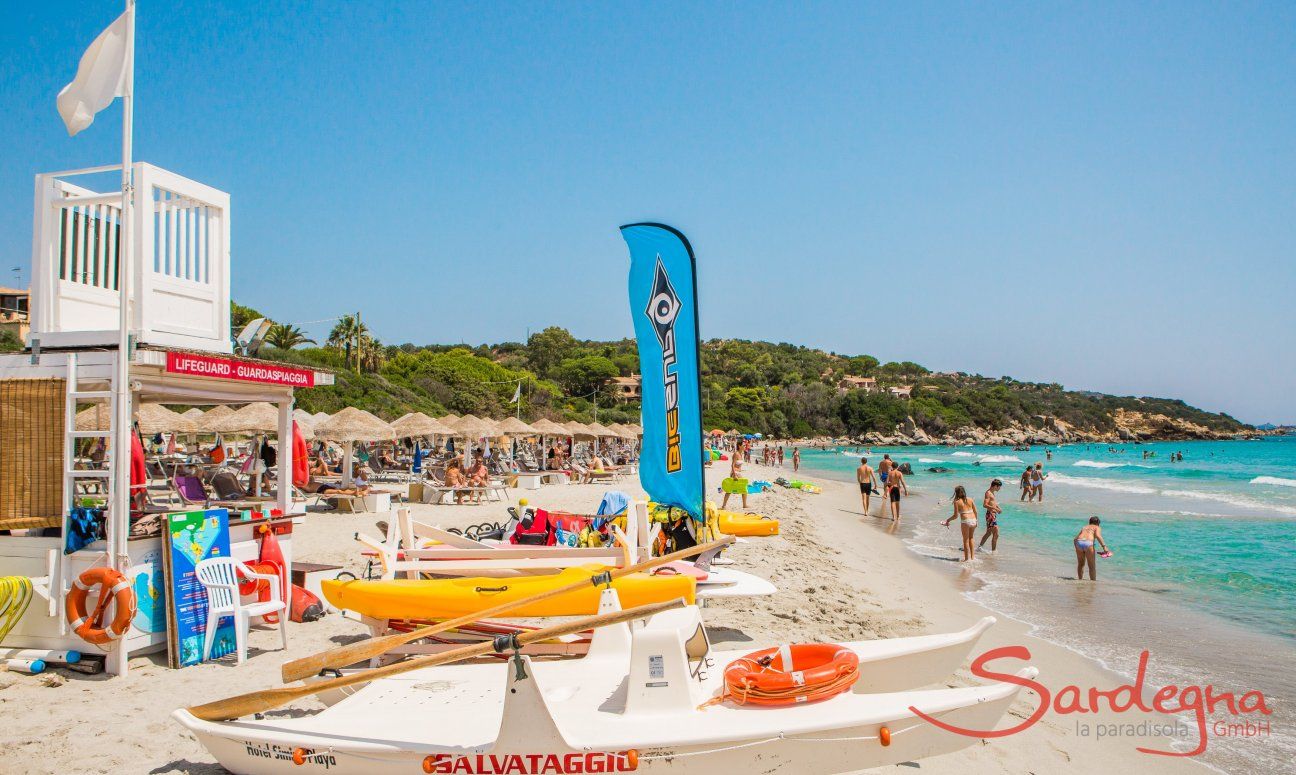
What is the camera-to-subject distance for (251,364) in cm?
709

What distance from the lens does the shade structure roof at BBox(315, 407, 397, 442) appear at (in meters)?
19.4

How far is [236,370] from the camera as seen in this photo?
22.8 feet

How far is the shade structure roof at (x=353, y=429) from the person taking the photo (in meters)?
19.4

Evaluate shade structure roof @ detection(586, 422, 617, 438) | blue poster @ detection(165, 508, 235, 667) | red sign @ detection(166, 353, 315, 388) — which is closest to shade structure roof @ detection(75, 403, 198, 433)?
red sign @ detection(166, 353, 315, 388)

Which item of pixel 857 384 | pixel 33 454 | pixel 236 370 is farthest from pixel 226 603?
pixel 857 384

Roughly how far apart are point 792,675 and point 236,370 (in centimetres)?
527

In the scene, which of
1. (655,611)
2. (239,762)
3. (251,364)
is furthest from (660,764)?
(251,364)

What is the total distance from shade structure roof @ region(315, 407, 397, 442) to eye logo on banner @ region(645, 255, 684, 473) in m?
14.3

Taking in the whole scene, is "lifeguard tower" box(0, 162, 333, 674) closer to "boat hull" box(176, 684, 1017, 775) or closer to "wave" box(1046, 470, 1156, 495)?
"boat hull" box(176, 684, 1017, 775)

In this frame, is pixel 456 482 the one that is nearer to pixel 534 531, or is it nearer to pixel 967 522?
pixel 534 531

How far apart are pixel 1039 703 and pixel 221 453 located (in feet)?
65.9

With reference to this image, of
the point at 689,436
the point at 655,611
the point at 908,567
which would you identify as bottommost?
the point at 908,567

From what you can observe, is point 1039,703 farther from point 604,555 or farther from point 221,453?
point 221,453

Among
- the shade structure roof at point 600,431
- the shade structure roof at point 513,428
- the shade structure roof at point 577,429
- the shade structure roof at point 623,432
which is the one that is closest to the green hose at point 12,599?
the shade structure roof at point 513,428
